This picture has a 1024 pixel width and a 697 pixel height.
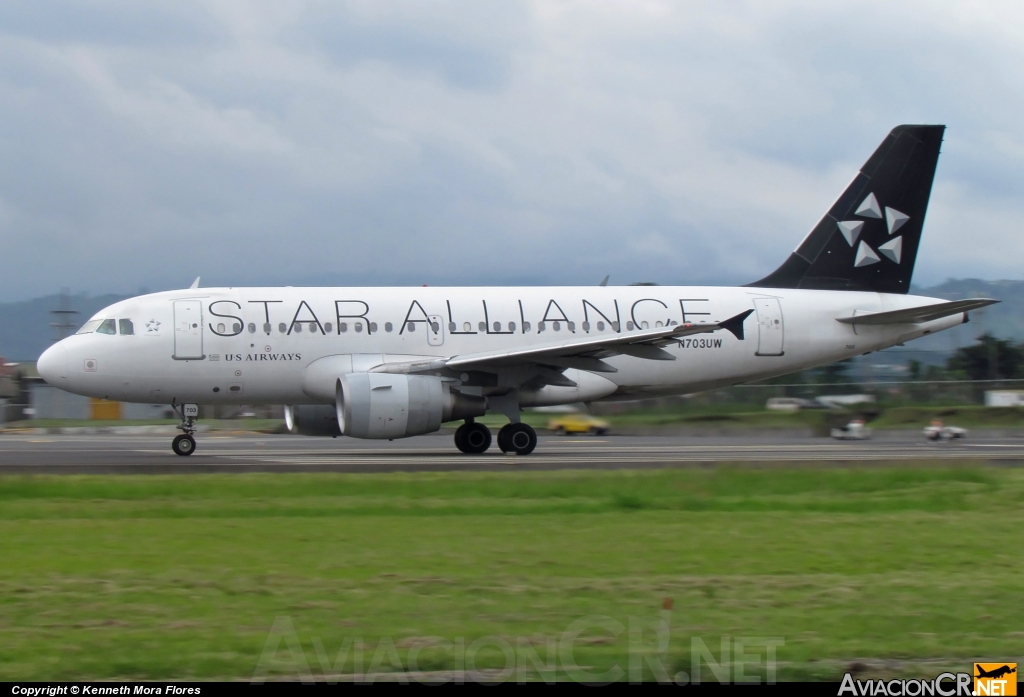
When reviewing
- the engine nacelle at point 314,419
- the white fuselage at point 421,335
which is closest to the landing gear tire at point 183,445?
the white fuselage at point 421,335

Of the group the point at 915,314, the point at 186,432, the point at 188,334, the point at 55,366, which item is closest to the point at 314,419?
the point at 186,432

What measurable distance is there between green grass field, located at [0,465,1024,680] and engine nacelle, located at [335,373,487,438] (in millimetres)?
5779

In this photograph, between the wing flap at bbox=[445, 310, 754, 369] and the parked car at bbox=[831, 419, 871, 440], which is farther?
the parked car at bbox=[831, 419, 871, 440]

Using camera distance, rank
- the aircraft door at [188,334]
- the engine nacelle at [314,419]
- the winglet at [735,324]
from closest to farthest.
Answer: the winglet at [735,324] → the aircraft door at [188,334] → the engine nacelle at [314,419]

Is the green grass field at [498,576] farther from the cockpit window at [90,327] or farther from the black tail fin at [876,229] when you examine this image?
the black tail fin at [876,229]

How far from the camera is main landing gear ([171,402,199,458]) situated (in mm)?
21422

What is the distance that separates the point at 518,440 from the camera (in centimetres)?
2155

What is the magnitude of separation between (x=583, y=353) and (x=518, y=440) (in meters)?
2.25

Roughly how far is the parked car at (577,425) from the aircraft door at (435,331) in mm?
9055

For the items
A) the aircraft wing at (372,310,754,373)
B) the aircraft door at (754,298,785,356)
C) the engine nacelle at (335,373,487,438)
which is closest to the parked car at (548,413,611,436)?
the aircraft door at (754,298,785,356)

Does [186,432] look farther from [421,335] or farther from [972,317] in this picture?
[972,317]

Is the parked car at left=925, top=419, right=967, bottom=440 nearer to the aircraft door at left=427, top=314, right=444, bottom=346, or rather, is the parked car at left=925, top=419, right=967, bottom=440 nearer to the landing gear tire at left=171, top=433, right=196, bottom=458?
the aircraft door at left=427, top=314, right=444, bottom=346

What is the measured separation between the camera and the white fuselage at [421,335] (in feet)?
71.1

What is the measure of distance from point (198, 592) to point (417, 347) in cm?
1456
